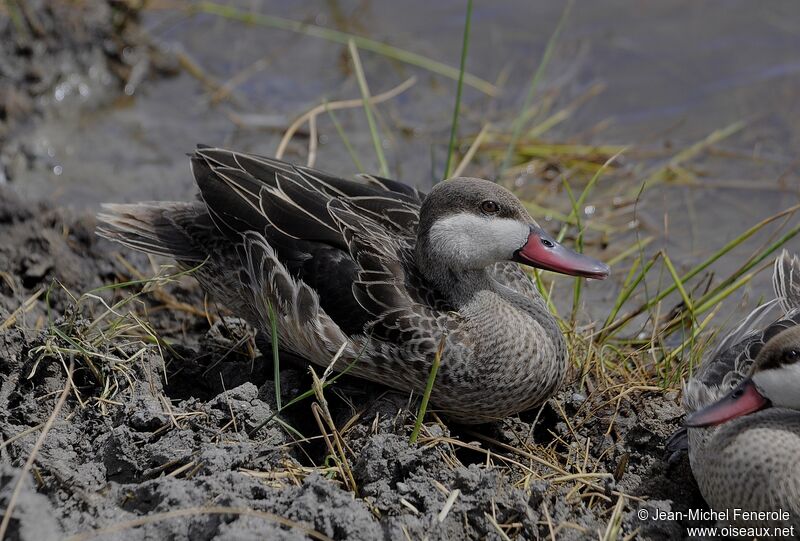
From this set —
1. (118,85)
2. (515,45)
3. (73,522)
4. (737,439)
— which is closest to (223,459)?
(73,522)

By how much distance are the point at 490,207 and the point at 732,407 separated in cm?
128

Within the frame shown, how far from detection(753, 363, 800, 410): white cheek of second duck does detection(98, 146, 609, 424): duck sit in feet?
2.77

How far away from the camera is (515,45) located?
8.32 metres

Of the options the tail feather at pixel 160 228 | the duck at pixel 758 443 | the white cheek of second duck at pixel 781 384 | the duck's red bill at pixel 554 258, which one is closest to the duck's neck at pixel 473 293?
the duck's red bill at pixel 554 258

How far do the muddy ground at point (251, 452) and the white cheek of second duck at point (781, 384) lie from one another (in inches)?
22.0

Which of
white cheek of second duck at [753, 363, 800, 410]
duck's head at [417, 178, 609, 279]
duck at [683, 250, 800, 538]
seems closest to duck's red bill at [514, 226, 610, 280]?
duck's head at [417, 178, 609, 279]

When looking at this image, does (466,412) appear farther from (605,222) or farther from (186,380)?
(605,222)

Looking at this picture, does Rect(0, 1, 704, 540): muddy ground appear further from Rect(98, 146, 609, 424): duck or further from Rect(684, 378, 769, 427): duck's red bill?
Rect(684, 378, 769, 427): duck's red bill

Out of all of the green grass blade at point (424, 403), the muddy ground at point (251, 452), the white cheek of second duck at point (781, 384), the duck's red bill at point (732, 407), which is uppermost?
the white cheek of second duck at point (781, 384)

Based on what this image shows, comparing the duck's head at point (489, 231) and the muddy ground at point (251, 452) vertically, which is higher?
the duck's head at point (489, 231)

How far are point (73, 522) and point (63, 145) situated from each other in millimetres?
4211

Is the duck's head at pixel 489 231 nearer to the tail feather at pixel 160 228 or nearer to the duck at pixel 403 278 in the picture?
the duck at pixel 403 278

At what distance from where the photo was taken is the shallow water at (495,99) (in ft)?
21.6

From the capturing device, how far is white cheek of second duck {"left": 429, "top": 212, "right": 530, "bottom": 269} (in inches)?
163
